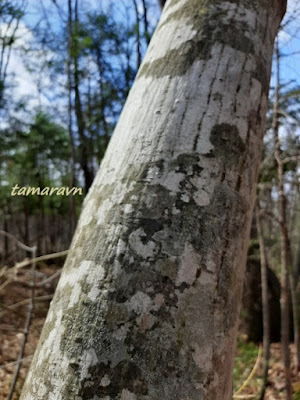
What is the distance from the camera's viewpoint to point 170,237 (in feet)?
2.18

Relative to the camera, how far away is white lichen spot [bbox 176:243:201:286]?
25.6 inches

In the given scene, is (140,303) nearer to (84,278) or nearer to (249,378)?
(84,278)

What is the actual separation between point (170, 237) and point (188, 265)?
2.1 inches

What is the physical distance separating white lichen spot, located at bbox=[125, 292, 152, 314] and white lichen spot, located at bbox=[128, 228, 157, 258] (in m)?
0.06

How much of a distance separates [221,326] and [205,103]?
41 centimetres

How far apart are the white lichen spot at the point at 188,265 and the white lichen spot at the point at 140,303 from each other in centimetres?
6

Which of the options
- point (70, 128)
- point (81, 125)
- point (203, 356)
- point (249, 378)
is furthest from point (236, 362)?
point (203, 356)

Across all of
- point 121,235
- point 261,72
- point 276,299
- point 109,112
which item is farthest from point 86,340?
point 109,112

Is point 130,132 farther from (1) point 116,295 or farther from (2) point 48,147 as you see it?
(2) point 48,147

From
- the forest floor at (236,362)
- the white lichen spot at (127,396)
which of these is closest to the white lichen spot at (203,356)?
the white lichen spot at (127,396)

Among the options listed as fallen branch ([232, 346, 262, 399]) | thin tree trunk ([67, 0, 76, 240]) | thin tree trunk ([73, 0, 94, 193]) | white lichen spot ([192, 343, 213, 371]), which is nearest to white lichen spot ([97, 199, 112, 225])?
white lichen spot ([192, 343, 213, 371])

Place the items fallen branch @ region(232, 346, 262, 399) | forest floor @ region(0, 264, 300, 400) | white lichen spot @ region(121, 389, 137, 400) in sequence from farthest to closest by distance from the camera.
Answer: fallen branch @ region(232, 346, 262, 399), forest floor @ region(0, 264, 300, 400), white lichen spot @ region(121, 389, 137, 400)

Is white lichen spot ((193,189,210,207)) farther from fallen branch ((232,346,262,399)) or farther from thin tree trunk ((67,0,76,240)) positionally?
thin tree trunk ((67,0,76,240))

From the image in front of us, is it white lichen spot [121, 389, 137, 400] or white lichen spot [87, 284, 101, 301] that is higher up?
white lichen spot [87, 284, 101, 301]
